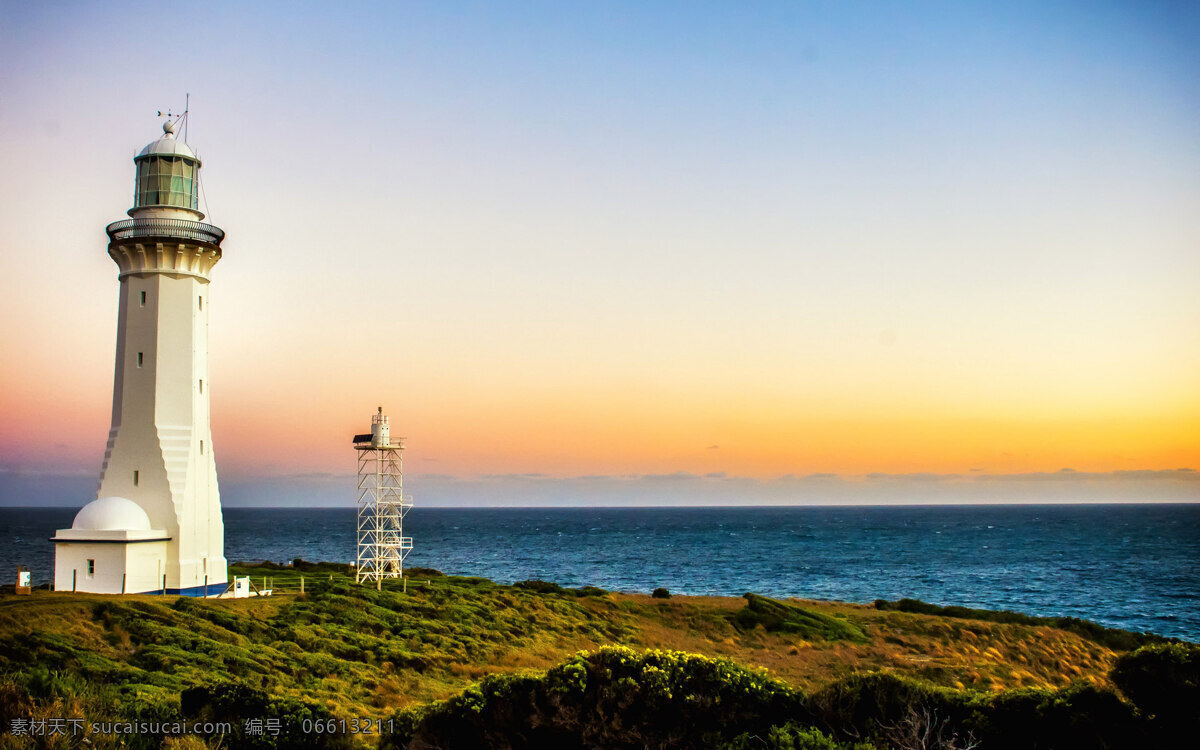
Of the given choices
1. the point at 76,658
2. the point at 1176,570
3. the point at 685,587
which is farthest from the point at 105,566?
the point at 1176,570

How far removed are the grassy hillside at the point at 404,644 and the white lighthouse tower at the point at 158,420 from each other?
294 cm

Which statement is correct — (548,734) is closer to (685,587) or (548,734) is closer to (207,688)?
(207,688)

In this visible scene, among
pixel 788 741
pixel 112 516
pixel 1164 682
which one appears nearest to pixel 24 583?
pixel 112 516

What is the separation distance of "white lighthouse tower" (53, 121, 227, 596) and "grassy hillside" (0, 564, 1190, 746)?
116 inches

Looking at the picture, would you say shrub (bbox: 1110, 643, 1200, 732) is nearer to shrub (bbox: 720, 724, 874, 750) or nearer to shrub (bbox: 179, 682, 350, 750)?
shrub (bbox: 720, 724, 874, 750)

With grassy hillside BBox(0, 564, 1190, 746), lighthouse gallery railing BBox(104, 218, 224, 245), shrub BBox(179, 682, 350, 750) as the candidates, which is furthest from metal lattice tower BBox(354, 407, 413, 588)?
shrub BBox(179, 682, 350, 750)

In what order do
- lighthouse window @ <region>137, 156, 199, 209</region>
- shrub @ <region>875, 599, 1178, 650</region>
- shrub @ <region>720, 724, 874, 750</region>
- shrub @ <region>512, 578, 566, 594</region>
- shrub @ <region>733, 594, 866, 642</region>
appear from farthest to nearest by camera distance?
shrub @ <region>512, 578, 566, 594</region> → shrub @ <region>875, 599, 1178, 650</region> → shrub @ <region>733, 594, 866, 642</region> → lighthouse window @ <region>137, 156, 199, 209</region> → shrub @ <region>720, 724, 874, 750</region>

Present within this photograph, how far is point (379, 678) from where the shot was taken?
22.5 metres

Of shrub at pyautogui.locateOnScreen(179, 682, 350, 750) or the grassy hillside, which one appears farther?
the grassy hillside

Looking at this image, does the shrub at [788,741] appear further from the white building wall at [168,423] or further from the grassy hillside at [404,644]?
the white building wall at [168,423]

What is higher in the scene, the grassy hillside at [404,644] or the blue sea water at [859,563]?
the grassy hillside at [404,644]

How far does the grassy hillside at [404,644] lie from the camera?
631 inches

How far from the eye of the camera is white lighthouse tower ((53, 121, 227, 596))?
1120 inches

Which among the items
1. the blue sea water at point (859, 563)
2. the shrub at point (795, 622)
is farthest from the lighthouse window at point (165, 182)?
the blue sea water at point (859, 563)
